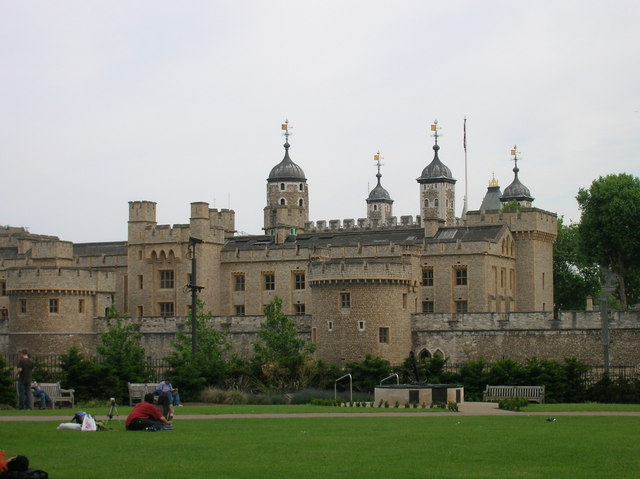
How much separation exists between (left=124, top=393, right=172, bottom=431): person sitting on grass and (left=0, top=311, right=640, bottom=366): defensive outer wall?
32.8m

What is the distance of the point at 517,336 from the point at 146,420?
1461 inches

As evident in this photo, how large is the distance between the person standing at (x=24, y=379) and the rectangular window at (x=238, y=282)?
4144cm

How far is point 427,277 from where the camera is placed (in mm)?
71875

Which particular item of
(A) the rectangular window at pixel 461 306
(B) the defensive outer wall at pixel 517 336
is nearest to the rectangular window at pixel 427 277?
(A) the rectangular window at pixel 461 306

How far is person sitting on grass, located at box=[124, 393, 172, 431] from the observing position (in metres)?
26.8

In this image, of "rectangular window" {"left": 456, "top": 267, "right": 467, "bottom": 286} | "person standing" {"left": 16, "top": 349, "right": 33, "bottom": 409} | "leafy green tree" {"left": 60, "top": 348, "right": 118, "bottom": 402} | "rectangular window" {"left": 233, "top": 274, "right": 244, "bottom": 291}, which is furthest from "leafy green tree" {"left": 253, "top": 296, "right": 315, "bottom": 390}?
→ "person standing" {"left": 16, "top": 349, "right": 33, "bottom": 409}

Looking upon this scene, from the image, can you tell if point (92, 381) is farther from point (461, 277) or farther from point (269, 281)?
point (269, 281)

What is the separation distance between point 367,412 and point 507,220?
4101 cm

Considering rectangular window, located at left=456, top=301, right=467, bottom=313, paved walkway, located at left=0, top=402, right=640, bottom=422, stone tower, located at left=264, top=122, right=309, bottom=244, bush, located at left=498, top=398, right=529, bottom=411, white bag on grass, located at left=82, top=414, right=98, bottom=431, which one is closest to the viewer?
white bag on grass, located at left=82, top=414, right=98, bottom=431

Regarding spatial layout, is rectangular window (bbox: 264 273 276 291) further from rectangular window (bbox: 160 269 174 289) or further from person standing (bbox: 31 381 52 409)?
person standing (bbox: 31 381 52 409)

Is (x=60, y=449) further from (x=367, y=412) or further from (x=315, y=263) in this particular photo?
(x=315, y=263)

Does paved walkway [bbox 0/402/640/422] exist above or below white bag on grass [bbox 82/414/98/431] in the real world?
below

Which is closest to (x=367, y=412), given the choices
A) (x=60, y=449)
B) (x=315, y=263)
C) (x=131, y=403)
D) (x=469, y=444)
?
(x=131, y=403)

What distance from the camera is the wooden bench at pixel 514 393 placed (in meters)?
43.3
